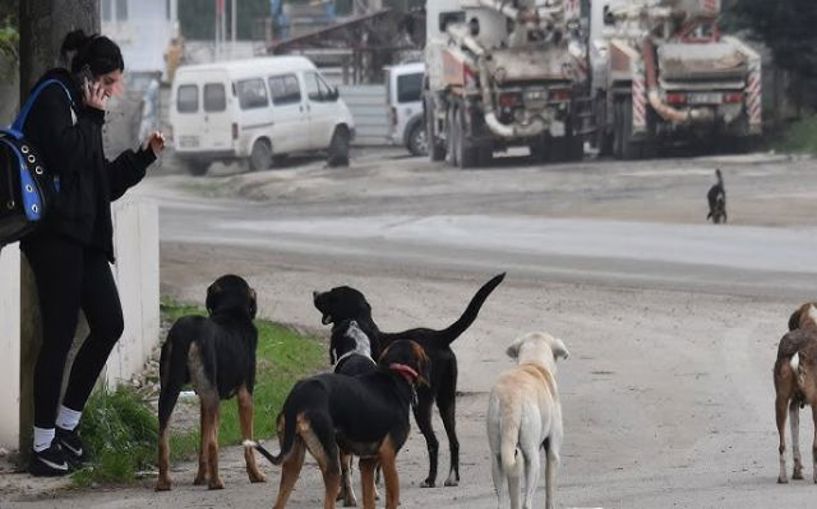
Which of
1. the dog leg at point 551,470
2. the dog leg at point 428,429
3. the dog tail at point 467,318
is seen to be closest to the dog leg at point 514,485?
Result: the dog leg at point 551,470

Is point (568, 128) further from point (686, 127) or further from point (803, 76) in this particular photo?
point (803, 76)

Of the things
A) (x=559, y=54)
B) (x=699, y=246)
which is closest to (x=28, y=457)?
(x=699, y=246)

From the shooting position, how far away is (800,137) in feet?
126

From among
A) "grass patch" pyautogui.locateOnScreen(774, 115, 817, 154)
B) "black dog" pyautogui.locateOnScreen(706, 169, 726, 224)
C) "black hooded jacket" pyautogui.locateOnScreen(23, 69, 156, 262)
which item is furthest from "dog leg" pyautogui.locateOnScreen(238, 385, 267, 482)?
"grass patch" pyautogui.locateOnScreen(774, 115, 817, 154)

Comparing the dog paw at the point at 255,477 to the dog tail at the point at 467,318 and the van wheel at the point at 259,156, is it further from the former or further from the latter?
the van wheel at the point at 259,156

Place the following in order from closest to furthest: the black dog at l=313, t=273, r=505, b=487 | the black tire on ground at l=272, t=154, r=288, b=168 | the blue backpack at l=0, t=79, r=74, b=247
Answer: the blue backpack at l=0, t=79, r=74, b=247
the black dog at l=313, t=273, r=505, b=487
the black tire on ground at l=272, t=154, r=288, b=168

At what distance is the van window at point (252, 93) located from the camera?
4104 centimetres

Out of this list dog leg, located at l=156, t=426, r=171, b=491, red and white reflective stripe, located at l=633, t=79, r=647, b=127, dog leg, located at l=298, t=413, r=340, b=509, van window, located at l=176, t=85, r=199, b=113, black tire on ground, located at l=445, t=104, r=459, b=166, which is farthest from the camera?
van window, located at l=176, t=85, r=199, b=113

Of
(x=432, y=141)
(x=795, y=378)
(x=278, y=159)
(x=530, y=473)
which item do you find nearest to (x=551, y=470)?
(x=530, y=473)

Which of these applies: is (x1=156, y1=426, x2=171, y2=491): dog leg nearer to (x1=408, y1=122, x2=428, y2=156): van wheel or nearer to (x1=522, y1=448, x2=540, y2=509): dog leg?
(x1=522, y1=448, x2=540, y2=509): dog leg

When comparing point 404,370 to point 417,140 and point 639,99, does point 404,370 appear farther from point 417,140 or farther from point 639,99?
point 417,140

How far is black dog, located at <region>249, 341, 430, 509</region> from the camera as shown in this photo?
26.5 ft

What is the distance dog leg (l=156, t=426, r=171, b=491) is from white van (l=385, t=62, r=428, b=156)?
34957 millimetres

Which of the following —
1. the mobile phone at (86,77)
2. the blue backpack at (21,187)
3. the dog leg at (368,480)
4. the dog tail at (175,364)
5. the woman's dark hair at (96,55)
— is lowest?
the dog leg at (368,480)
